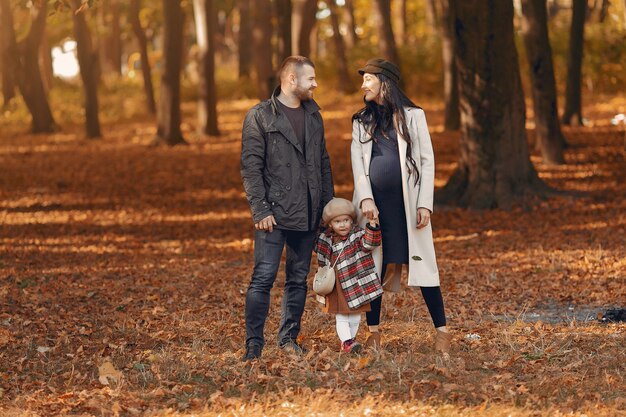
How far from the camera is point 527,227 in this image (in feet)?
50.8

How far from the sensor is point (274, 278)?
7.80 metres

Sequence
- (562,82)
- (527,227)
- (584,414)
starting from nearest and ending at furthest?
1. (584,414)
2. (527,227)
3. (562,82)

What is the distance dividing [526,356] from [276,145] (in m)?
2.32

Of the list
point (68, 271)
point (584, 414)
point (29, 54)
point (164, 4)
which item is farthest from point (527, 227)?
point (29, 54)

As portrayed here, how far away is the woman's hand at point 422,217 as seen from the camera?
7598 mm

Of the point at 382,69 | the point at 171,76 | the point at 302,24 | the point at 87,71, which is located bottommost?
the point at 382,69

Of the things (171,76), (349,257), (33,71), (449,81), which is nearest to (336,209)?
(349,257)

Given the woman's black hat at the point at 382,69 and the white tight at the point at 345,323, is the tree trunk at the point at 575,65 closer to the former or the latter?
the woman's black hat at the point at 382,69

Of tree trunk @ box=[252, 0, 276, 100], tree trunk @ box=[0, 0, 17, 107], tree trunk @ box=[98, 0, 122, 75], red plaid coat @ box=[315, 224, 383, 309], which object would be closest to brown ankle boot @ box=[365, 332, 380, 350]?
red plaid coat @ box=[315, 224, 383, 309]

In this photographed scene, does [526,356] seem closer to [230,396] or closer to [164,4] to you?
[230,396]

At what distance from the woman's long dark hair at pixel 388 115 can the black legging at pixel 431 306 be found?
0.82m

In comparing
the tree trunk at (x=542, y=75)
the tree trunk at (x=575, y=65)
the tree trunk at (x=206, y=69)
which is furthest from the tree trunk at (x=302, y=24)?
the tree trunk at (x=542, y=75)

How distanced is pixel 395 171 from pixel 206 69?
21029mm

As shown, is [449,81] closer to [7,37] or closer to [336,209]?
[7,37]
